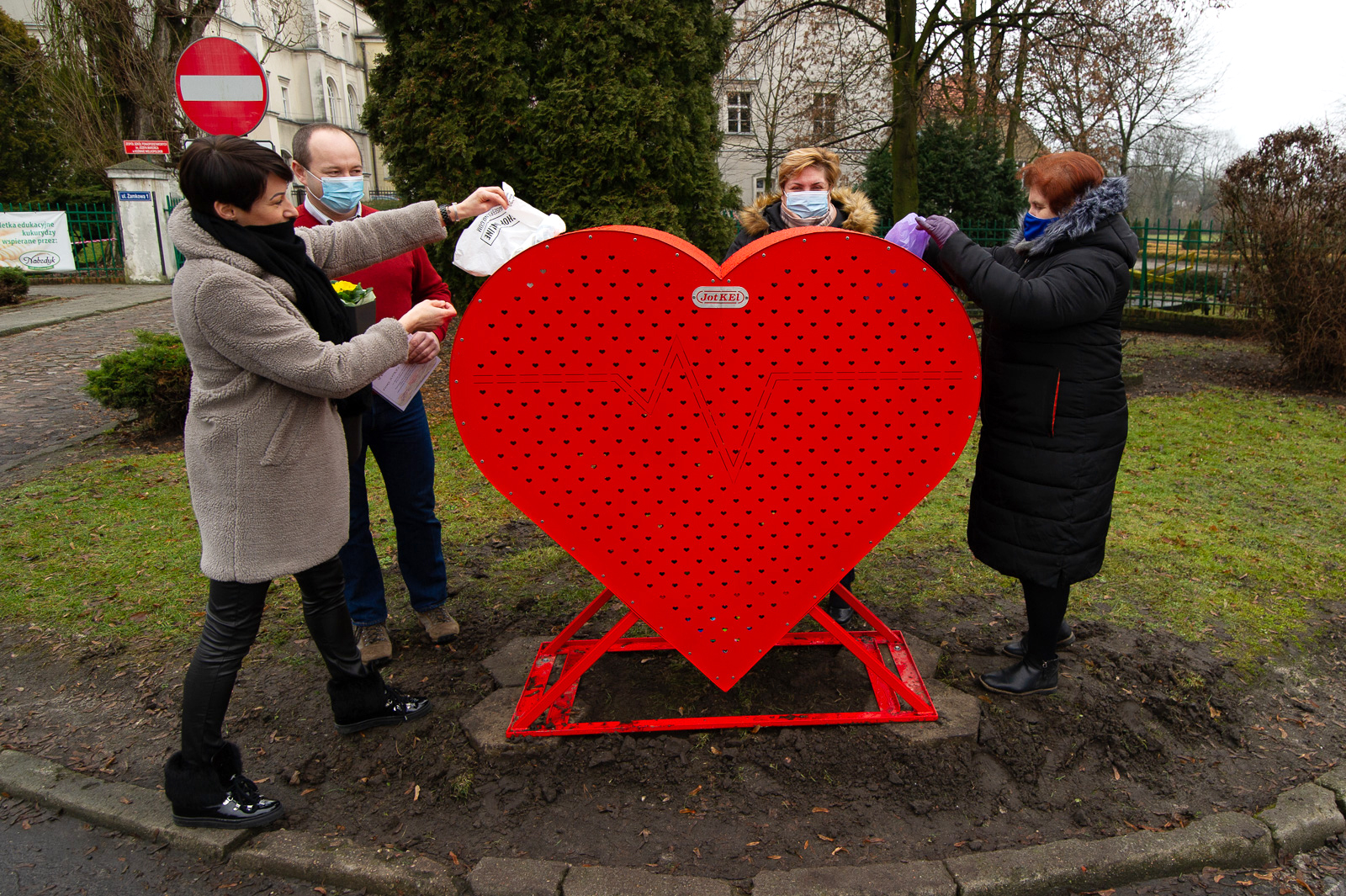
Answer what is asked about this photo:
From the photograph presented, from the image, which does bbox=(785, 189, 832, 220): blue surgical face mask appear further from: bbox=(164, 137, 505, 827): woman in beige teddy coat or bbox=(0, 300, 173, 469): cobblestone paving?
bbox=(0, 300, 173, 469): cobblestone paving

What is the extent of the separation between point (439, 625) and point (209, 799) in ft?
3.97

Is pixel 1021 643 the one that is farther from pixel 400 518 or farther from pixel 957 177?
pixel 957 177

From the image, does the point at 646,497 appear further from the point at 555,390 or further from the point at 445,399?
the point at 445,399

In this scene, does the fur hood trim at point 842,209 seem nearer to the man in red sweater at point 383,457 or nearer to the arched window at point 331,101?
the man in red sweater at point 383,457

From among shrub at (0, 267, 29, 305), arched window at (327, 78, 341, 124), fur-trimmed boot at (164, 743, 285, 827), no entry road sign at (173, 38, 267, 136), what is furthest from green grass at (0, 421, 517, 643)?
arched window at (327, 78, 341, 124)

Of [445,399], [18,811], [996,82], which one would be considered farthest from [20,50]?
[18,811]

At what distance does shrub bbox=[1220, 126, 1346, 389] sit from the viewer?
7.83 m

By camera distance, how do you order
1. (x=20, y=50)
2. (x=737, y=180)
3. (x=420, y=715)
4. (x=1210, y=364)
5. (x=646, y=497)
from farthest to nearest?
(x=737, y=180), (x=20, y=50), (x=1210, y=364), (x=420, y=715), (x=646, y=497)

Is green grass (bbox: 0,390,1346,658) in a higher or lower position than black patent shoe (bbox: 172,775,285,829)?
higher

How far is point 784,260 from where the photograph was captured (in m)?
2.54

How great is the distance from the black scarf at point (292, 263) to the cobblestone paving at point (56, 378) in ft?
18.1

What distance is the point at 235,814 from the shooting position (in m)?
2.64

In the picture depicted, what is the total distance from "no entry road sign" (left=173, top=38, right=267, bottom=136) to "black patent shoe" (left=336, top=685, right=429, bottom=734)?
3.61 m

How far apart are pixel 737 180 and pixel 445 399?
107 ft
